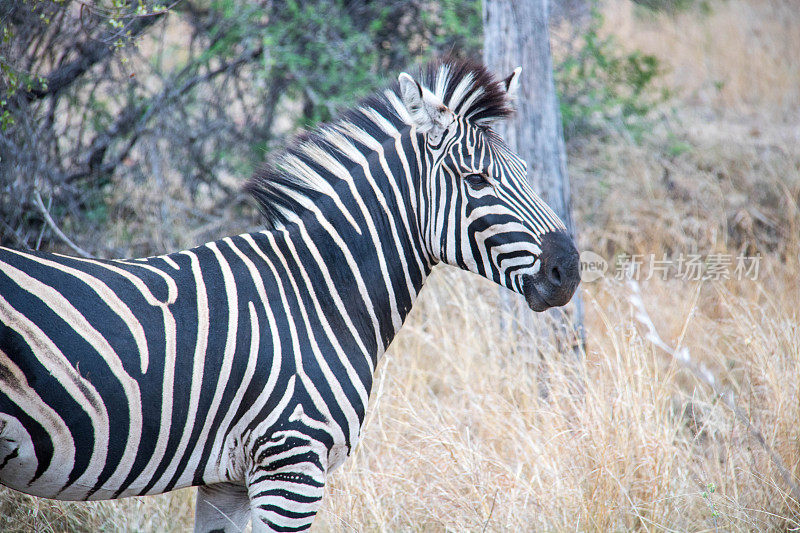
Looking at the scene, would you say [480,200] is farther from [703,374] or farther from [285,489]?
[285,489]

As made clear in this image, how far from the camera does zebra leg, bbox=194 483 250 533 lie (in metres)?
2.78

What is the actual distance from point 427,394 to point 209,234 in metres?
2.91

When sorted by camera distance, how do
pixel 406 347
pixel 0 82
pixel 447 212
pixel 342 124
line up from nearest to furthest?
pixel 447 212 → pixel 342 124 → pixel 0 82 → pixel 406 347

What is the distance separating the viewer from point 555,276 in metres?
2.50

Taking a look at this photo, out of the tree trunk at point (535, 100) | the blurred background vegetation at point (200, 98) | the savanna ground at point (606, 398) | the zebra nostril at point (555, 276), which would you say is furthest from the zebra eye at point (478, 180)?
the blurred background vegetation at point (200, 98)

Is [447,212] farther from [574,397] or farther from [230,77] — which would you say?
[230,77]

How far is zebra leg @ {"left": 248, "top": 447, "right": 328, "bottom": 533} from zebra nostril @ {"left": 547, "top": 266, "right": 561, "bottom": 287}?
1.15 m

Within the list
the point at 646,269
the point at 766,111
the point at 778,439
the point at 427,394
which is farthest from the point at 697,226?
the point at 766,111

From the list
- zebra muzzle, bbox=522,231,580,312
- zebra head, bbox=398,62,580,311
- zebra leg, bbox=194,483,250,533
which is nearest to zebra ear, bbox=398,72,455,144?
zebra head, bbox=398,62,580,311

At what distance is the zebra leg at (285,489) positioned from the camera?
7.76ft

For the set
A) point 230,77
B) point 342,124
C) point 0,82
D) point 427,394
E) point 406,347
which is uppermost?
point 230,77

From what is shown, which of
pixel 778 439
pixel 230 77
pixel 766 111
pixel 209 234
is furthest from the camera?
pixel 766 111

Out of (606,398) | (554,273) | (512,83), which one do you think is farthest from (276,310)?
(606,398)

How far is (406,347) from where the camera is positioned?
5.11 meters
